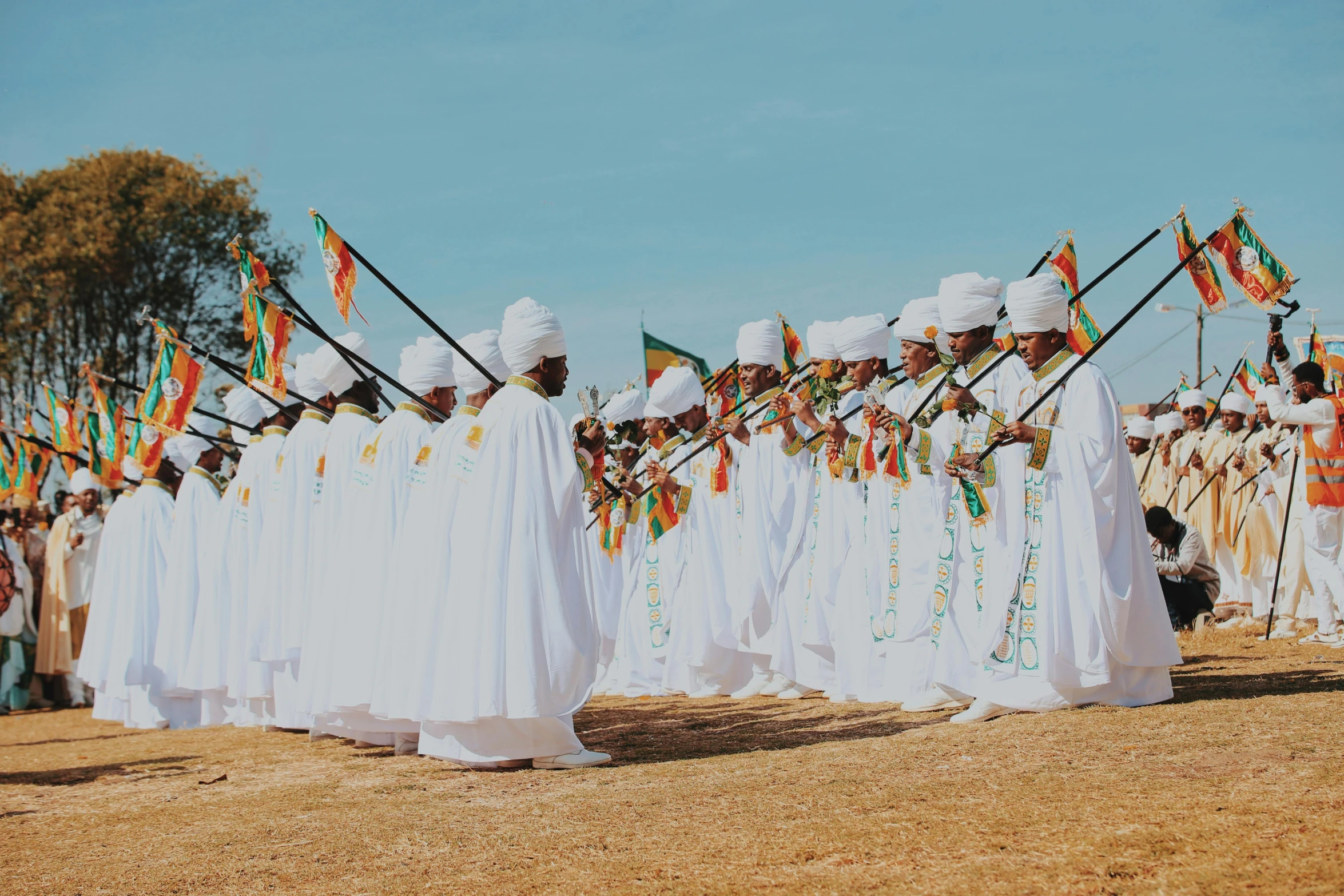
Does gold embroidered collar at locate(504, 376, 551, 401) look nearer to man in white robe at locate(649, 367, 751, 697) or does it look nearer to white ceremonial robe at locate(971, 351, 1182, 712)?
white ceremonial robe at locate(971, 351, 1182, 712)

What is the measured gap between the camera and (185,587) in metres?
11.8

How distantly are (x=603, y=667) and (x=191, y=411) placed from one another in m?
4.35

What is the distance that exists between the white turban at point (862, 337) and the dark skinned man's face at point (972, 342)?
133cm

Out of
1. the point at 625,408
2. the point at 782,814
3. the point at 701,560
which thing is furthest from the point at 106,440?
the point at 782,814

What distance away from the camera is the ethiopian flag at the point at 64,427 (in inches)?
586

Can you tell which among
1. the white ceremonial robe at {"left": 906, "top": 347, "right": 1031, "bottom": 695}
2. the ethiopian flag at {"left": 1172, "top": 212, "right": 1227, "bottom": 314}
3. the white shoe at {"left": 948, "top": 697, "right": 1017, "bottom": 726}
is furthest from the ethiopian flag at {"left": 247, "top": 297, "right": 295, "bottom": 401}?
the ethiopian flag at {"left": 1172, "top": 212, "right": 1227, "bottom": 314}

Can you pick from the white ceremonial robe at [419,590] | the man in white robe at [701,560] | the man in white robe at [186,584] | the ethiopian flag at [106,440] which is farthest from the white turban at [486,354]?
the ethiopian flag at [106,440]

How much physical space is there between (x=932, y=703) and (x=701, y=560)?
3.09m

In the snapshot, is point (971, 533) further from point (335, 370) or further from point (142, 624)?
point (142, 624)

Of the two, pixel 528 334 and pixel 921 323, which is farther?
pixel 921 323

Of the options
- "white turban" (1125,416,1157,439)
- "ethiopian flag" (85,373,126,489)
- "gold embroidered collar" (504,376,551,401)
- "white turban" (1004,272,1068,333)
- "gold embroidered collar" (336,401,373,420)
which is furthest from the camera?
"white turban" (1125,416,1157,439)

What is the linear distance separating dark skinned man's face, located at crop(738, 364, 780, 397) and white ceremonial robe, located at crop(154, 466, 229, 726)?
4943mm

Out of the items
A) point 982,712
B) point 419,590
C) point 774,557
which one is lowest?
point 982,712

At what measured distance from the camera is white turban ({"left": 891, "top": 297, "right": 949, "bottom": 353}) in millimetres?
8633
